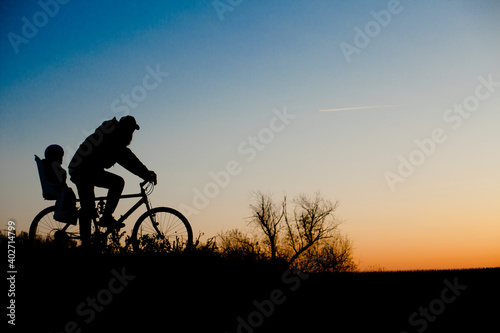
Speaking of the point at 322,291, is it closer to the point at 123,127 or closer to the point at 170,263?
the point at 170,263

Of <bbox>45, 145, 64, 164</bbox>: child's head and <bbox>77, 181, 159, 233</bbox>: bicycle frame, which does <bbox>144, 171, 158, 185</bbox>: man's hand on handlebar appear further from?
<bbox>45, 145, 64, 164</bbox>: child's head

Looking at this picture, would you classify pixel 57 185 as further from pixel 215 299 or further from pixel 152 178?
pixel 215 299

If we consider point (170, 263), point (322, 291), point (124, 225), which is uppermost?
point (124, 225)

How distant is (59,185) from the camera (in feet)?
26.2

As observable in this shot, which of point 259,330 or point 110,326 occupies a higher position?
point 110,326

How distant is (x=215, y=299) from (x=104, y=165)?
3941mm

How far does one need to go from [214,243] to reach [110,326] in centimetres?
332

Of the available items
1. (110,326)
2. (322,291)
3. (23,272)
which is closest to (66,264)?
(23,272)

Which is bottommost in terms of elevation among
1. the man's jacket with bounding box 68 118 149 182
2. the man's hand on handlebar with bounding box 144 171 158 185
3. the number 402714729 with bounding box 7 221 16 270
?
the number 402714729 with bounding box 7 221 16 270

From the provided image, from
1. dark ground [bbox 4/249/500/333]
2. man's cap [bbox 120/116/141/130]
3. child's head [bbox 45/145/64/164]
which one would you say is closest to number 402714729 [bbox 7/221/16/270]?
dark ground [bbox 4/249/500/333]

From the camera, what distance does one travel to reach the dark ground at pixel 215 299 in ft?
15.0

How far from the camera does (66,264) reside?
20.0ft

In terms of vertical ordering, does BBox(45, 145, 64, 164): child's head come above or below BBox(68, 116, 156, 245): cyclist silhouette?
above

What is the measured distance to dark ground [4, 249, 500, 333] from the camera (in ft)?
15.0
